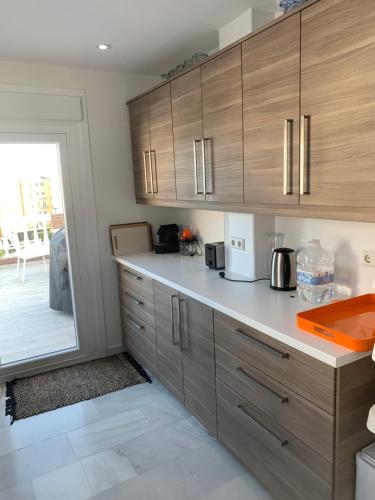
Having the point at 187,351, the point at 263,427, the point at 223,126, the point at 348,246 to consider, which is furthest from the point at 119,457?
the point at 223,126

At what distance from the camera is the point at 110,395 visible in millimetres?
2756

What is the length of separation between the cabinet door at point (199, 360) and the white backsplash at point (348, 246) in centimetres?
70

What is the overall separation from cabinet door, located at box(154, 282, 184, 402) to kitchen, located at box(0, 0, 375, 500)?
1 centimetres

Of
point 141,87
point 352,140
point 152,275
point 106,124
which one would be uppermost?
point 141,87

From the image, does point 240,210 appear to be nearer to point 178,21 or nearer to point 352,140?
point 352,140

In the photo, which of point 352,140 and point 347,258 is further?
point 347,258

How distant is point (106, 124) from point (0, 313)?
1919 millimetres

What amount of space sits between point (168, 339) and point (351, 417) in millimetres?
1358

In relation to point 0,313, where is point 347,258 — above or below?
above

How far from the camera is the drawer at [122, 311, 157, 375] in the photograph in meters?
2.79

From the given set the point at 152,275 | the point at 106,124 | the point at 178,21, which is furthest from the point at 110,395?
the point at 178,21

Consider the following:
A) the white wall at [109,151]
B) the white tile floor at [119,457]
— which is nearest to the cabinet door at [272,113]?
the white tile floor at [119,457]

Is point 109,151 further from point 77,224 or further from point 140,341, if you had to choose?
point 140,341

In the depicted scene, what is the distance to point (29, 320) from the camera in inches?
139
